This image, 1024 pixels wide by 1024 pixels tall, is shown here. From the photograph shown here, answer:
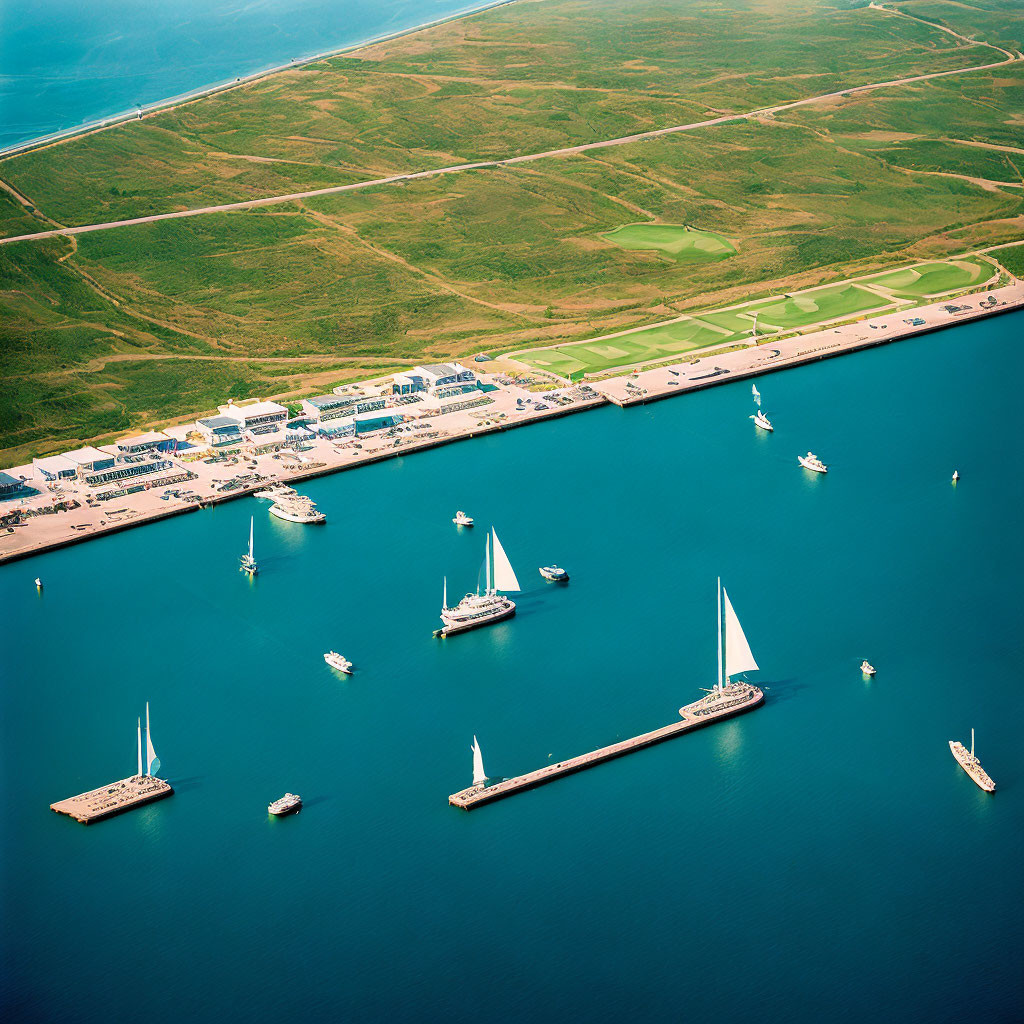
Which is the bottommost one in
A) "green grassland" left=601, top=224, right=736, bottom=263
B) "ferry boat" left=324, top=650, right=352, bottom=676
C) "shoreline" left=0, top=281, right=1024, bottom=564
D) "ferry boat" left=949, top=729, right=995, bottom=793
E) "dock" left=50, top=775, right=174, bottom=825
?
"ferry boat" left=949, top=729, right=995, bottom=793

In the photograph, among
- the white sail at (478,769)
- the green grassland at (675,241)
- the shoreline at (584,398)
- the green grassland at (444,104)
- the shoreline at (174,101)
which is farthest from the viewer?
the shoreline at (174,101)

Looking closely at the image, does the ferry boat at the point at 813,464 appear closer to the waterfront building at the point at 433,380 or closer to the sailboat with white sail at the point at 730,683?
the sailboat with white sail at the point at 730,683

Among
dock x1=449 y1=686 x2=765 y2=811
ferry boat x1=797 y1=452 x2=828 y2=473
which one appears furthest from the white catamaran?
ferry boat x1=797 y1=452 x2=828 y2=473

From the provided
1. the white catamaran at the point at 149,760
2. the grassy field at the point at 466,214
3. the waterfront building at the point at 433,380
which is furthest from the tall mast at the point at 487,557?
the grassy field at the point at 466,214

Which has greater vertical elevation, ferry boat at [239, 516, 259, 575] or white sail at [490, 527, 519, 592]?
ferry boat at [239, 516, 259, 575]

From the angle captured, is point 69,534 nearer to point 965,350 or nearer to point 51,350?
point 51,350

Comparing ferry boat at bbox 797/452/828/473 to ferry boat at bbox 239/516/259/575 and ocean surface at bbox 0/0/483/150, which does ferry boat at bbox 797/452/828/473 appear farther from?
ocean surface at bbox 0/0/483/150
